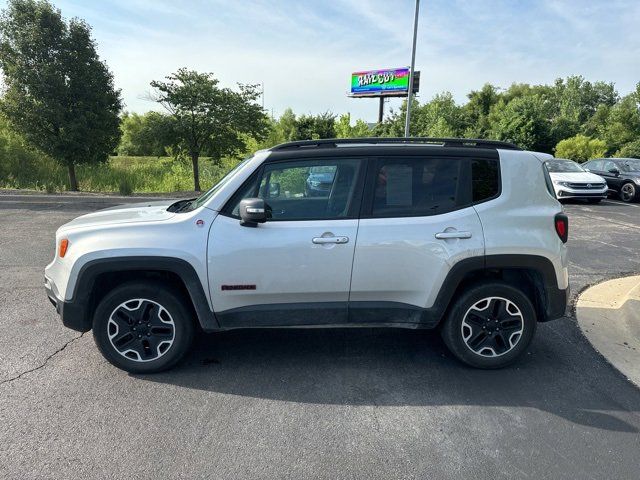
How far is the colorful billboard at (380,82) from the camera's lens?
46406 mm

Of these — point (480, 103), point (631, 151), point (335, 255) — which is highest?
point (480, 103)

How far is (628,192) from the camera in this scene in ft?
51.7

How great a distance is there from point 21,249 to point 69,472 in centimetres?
629

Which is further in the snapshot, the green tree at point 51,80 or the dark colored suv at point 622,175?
the dark colored suv at point 622,175

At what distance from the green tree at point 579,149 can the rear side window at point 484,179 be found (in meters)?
30.4

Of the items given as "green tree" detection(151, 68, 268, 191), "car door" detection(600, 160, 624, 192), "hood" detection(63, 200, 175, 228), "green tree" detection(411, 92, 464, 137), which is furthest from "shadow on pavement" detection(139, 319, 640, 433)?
"green tree" detection(411, 92, 464, 137)

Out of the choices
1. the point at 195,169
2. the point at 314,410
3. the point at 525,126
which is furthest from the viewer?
the point at 525,126

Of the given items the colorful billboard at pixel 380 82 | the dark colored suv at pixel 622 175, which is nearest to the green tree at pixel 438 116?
the colorful billboard at pixel 380 82

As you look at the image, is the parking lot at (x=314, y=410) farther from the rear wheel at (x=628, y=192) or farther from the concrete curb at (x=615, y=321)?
the rear wheel at (x=628, y=192)

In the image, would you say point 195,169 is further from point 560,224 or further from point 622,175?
point 622,175

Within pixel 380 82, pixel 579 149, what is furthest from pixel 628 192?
pixel 380 82

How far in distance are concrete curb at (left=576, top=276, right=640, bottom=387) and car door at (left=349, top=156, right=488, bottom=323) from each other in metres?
1.76

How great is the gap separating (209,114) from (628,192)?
15.7 meters

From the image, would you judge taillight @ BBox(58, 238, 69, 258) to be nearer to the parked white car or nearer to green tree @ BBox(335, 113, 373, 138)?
the parked white car
